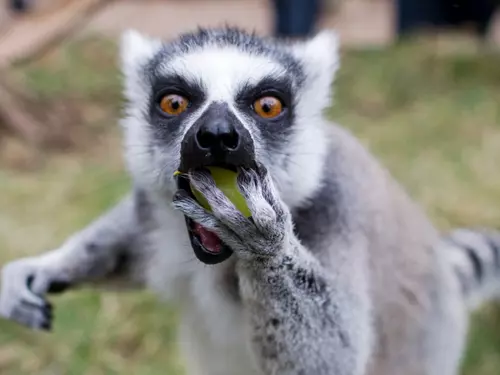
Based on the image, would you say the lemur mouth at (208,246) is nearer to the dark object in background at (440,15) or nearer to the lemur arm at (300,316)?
the lemur arm at (300,316)

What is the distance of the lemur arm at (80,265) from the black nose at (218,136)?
3.07ft

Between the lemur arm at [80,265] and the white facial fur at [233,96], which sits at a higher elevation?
the white facial fur at [233,96]

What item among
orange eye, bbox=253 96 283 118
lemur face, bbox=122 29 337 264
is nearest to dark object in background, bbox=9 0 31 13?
lemur face, bbox=122 29 337 264

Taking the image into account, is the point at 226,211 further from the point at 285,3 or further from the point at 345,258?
the point at 285,3

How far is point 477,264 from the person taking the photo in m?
3.31

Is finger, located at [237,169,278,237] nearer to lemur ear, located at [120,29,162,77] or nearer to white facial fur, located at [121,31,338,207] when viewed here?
white facial fur, located at [121,31,338,207]

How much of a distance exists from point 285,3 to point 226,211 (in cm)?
659

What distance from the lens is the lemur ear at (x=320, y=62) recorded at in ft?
8.16

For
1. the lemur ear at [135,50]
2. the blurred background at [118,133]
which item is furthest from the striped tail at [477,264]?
the lemur ear at [135,50]

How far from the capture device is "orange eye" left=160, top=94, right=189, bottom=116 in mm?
2227

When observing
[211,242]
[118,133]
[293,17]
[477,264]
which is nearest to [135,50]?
[211,242]

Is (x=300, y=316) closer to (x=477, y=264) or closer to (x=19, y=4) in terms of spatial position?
(x=477, y=264)

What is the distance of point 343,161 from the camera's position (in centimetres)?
261

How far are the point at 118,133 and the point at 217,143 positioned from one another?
468 centimetres
